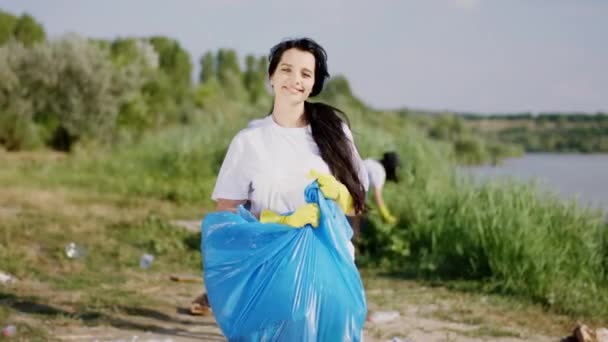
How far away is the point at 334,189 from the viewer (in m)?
3.23

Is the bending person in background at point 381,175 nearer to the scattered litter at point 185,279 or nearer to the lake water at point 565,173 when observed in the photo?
the lake water at point 565,173

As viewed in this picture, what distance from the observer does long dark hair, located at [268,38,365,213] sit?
11.1 ft

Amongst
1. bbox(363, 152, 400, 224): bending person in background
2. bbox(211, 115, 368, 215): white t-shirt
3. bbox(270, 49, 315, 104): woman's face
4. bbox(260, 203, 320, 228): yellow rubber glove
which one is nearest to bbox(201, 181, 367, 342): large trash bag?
bbox(260, 203, 320, 228): yellow rubber glove

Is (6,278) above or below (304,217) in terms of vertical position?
below

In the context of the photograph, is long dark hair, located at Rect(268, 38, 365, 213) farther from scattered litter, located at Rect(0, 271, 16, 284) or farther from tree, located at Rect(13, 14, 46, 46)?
tree, located at Rect(13, 14, 46, 46)

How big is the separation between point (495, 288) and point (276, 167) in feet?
13.4

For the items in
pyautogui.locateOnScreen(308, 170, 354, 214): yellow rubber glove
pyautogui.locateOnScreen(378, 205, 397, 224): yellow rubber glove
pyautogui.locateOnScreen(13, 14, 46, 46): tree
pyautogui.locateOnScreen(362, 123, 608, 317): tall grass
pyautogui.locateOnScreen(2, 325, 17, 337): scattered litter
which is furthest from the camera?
pyautogui.locateOnScreen(13, 14, 46, 46): tree

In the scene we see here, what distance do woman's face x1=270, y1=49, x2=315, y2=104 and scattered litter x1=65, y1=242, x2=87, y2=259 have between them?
524 centimetres

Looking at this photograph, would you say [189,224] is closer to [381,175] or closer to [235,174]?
[381,175]

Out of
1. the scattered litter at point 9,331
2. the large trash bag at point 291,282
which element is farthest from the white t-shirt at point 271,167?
the scattered litter at point 9,331

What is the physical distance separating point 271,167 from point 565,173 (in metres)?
6.12

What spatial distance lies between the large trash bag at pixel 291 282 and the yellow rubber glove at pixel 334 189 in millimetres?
30

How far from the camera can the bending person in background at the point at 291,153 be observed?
336 centimetres

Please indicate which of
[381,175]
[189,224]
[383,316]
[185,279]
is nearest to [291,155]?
[383,316]
